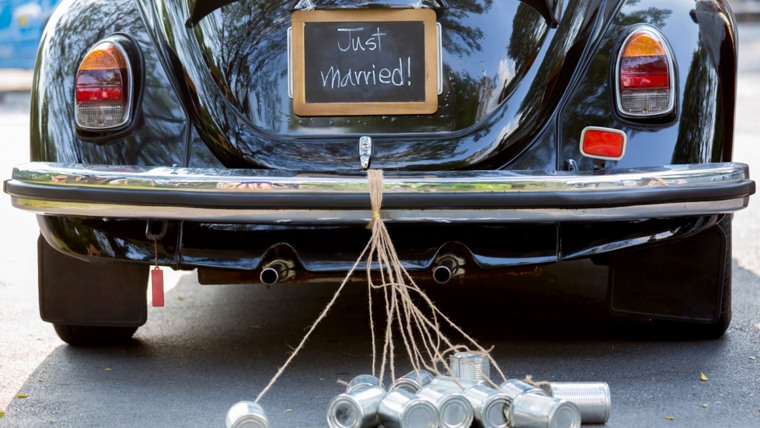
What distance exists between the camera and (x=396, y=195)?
10.9 feet

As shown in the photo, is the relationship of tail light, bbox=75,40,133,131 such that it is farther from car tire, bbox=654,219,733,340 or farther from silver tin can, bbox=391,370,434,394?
car tire, bbox=654,219,733,340

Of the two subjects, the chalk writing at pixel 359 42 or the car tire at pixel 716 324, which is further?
the car tire at pixel 716 324

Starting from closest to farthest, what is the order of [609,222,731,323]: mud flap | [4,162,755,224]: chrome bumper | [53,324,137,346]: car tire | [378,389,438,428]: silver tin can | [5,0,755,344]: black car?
[378,389,438,428]: silver tin can
[4,162,755,224]: chrome bumper
[5,0,755,344]: black car
[609,222,731,323]: mud flap
[53,324,137,346]: car tire

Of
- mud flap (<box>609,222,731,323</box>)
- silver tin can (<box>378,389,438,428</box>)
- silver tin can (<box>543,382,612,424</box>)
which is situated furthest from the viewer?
mud flap (<box>609,222,731,323</box>)

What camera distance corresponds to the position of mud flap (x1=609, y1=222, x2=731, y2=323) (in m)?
4.02

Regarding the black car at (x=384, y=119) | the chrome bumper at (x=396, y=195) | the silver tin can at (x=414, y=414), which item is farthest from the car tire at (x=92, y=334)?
the silver tin can at (x=414, y=414)

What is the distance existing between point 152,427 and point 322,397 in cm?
55

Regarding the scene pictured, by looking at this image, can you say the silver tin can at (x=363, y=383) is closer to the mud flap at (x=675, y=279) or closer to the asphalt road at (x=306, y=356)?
the asphalt road at (x=306, y=356)

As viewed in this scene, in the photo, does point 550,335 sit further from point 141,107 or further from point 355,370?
point 141,107

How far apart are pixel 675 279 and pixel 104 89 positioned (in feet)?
6.75

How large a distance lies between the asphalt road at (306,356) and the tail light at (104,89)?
34.5 inches

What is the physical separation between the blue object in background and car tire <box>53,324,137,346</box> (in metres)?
14.6

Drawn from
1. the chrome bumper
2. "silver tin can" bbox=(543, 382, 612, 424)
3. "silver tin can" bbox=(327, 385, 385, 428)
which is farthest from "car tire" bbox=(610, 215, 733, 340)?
"silver tin can" bbox=(327, 385, 385, 428)

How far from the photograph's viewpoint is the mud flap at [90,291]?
13.4 feet
